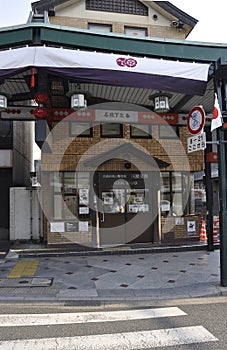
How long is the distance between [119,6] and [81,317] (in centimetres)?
→ 1330

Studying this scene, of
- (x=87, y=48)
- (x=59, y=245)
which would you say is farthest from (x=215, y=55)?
(x=59, y=245)

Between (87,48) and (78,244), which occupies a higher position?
(87,48)

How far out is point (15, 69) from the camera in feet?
23.5

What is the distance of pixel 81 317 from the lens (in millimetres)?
5391

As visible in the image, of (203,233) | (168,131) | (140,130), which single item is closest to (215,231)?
(203,233)

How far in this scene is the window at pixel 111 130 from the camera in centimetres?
1179

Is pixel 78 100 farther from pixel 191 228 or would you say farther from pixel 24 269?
pixel 191 228

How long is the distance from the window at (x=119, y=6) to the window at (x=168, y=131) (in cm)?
589

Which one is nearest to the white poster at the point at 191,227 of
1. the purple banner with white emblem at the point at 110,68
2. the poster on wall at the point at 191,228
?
the poster on wall at the point at 191,228

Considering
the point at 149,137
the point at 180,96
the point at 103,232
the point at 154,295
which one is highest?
the point at 180,96

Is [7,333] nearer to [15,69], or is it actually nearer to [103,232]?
[15,69]

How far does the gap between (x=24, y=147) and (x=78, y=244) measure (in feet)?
27.3

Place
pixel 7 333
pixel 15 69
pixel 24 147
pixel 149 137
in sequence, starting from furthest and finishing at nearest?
pixel 24 147, pixel 149 137, pixel 15 69, pixel 7 333

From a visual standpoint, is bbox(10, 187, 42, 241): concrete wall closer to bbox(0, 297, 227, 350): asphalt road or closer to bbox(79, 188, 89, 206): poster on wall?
bbox(79, 188, 89, 206): poster on wall
